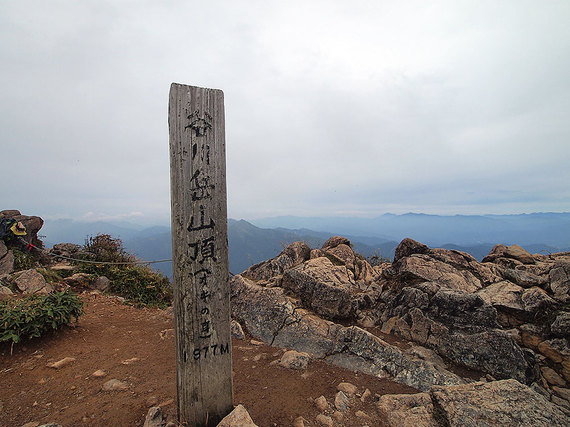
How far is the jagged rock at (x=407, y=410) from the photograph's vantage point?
375 centimetres

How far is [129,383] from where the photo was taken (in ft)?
15.1

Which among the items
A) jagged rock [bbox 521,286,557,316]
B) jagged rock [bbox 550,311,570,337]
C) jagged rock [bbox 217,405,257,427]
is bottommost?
jagged rock [bbox 217,405,257,427]

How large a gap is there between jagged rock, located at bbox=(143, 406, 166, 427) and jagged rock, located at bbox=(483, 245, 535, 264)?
36.0 ft

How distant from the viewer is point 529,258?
8.95m

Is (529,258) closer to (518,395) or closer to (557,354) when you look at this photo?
(557,354)

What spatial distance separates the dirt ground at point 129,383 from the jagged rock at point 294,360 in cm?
14

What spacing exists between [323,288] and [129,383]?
478 cm

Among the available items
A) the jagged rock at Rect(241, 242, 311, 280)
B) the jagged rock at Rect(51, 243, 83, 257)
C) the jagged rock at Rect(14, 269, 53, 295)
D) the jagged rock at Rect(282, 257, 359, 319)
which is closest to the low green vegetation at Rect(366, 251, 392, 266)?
the jagged rock at Rect(241, 242, 311, 280)

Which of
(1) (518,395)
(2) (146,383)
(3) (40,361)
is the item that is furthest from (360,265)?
(3) (40,361)

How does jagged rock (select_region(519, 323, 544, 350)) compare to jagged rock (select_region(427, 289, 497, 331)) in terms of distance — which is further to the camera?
jagged rock (select_region(427, 289, 497, 331))

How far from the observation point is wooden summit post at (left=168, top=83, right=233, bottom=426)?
317 cm

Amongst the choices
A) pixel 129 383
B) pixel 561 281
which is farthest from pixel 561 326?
pixel 129 383

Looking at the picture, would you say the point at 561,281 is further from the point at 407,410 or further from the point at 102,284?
the point at 102,284

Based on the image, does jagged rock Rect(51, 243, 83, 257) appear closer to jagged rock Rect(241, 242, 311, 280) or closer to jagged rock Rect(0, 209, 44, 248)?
jagged rock Rect(0, 209, 44, 248)
